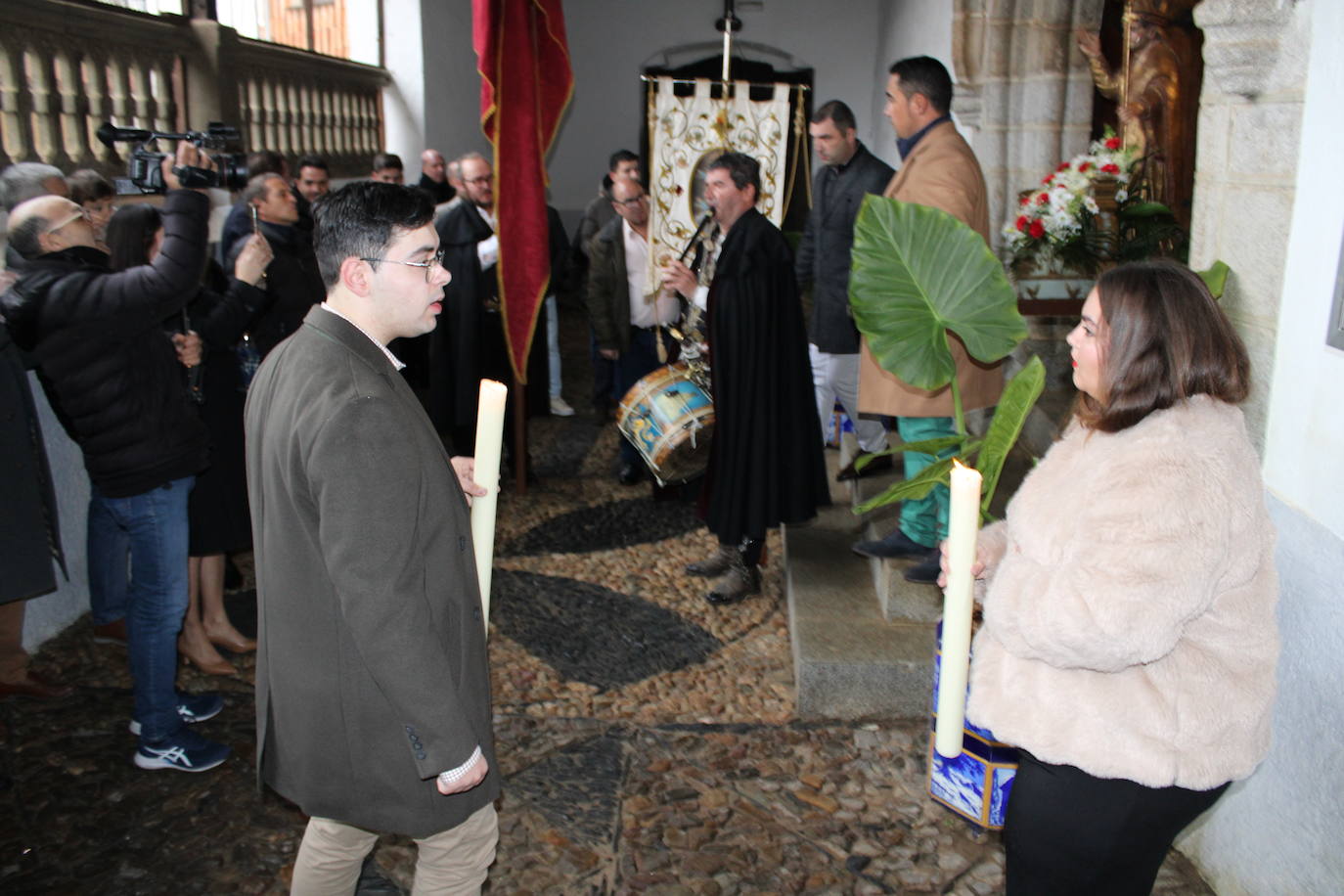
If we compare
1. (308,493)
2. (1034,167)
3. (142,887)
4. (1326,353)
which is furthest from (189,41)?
(1326,353)

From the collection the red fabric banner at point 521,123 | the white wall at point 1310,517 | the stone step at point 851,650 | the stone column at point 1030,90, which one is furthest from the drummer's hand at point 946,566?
the stone column at point 1030,90

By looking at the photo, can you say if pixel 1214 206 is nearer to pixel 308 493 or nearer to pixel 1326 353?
pixel 1326 353

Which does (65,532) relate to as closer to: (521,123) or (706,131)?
(521,123)

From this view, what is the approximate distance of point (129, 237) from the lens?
3625mm

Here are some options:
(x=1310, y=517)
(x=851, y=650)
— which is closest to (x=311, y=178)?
(x=851, y=650)

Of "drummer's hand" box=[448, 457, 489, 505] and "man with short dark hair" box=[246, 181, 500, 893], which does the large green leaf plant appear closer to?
"drummer's hand" box=[448, 457, 489, 505]

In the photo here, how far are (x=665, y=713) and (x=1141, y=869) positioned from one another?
2179 mm

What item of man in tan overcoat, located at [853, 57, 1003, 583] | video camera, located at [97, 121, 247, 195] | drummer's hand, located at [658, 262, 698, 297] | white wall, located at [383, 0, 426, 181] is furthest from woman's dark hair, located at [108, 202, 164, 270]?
white wall, located at [383, 0, 426, 181]

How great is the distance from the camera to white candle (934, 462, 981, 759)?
5.91 ft

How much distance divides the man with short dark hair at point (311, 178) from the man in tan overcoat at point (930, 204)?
141 inches

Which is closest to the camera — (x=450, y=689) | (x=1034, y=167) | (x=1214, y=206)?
(x=450, y=689)

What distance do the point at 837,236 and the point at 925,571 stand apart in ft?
6.24

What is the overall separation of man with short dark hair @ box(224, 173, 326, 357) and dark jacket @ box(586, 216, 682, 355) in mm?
2271

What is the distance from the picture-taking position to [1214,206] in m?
2.88
